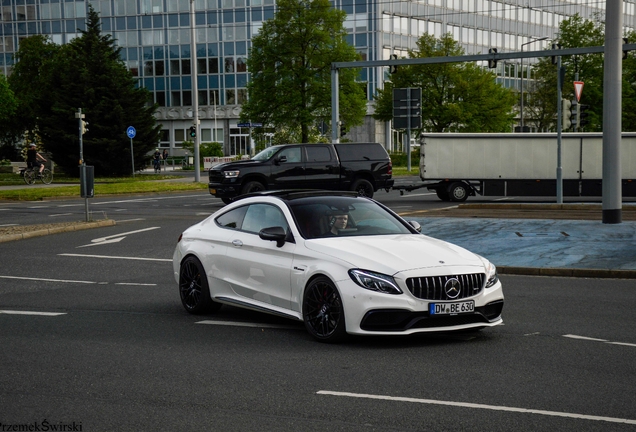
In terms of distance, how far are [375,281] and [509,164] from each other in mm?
26771

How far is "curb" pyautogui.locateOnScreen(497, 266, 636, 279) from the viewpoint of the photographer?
14109 mm

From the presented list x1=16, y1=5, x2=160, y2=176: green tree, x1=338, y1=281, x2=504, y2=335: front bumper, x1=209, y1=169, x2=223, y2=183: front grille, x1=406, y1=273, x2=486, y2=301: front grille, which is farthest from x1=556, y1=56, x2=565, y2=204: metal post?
x1=16, y1=5, x2=160, y2=176: green tree

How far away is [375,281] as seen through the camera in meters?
8.46

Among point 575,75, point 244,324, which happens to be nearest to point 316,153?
point 244,324

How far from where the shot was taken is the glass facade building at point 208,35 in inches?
3504

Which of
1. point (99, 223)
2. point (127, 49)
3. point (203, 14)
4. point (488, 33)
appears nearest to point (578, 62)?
point (488, 33)

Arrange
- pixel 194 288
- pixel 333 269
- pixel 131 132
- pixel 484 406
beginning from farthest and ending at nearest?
pixel 131 132 → pixel 194 288 → pixel 333 269 → pixel 484 406

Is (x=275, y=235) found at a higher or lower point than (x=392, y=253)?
higher

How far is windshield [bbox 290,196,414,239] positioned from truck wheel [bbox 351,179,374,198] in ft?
66.5

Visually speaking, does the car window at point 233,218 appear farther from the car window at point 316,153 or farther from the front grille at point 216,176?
the car window at point 316,153

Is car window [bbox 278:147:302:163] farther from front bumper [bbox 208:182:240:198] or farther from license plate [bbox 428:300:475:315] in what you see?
license plate [bbox 428:300:475:315]

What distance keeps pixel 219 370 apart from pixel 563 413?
279 centimetres

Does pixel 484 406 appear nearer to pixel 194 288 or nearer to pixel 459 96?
pixel 194 288

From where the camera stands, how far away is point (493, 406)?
638 cm
